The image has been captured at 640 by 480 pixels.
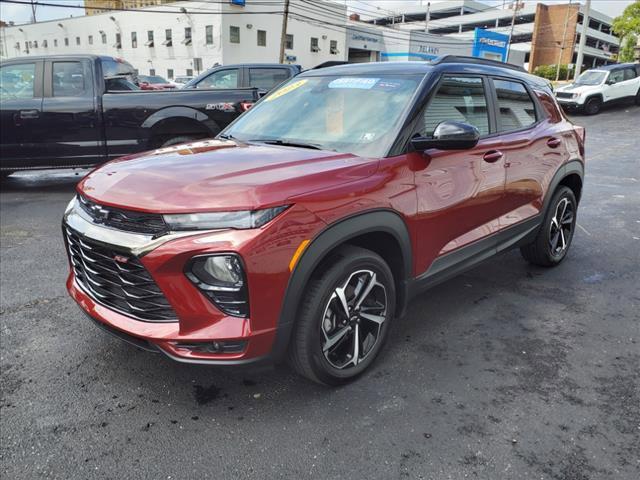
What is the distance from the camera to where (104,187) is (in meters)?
2.56

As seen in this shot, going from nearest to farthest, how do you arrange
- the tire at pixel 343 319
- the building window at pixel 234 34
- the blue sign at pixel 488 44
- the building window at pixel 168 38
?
the tire at pixel 343 319 → the building window at pixel 234 34 → the blue sign at pixel 488 44 → the building window at pixel 168 38

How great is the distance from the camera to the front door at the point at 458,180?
3.06 meters

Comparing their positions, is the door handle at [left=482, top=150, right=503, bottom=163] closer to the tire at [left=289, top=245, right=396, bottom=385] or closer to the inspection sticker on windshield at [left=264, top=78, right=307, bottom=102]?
the tire at [left=289, top=245, right=396, bottom=385]

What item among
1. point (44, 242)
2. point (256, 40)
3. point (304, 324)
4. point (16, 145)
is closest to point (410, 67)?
point (304, 324)

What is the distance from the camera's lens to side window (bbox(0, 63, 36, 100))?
285 inches

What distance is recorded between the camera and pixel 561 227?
15.6 feet

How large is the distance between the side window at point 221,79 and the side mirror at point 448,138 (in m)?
7.91

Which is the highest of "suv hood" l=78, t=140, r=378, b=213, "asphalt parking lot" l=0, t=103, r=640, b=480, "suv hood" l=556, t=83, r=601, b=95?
"suv hood" l=556, t=83, r=601, b=95

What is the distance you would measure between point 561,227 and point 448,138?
2479mm

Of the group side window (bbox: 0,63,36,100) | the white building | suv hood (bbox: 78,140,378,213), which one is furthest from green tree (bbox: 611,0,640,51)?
suv hood (bbox: 78,140,378,213)

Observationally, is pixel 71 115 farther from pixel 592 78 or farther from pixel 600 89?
pixel 592 78

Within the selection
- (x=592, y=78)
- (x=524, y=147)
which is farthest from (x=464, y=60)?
(x=592, y=78)

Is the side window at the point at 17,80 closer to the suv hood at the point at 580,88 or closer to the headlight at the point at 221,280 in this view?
the headlight at the point at 221,280

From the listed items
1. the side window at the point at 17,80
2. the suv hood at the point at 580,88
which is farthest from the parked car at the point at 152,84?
the suv hood at the point at 580,88
